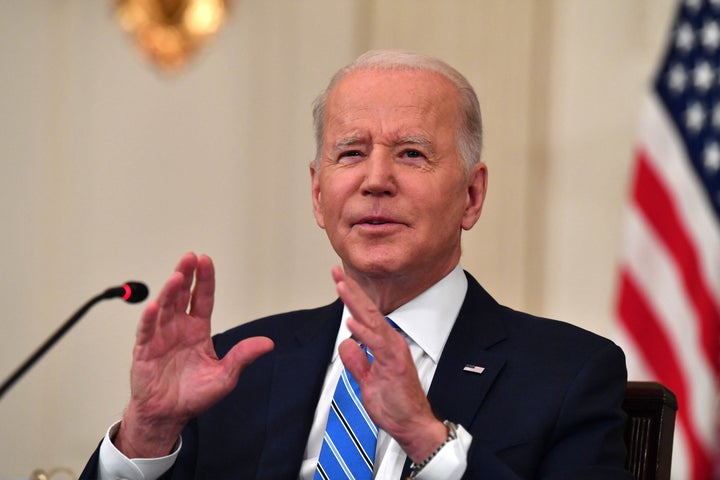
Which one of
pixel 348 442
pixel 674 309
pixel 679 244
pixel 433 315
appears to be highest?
pixel 433 315

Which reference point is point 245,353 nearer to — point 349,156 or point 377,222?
point 377,222

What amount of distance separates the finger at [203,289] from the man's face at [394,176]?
42 cm

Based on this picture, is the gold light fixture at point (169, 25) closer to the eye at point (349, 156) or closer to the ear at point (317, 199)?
the ear at point (317, 199)

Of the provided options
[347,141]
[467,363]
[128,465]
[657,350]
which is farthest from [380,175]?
[657,350]

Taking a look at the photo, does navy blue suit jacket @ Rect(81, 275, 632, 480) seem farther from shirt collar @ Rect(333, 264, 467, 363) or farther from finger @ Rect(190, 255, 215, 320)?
finger @ Rect(190, 255, 215, 320)

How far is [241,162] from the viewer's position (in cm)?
604

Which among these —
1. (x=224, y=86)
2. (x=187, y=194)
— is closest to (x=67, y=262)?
(x=187, y=194)

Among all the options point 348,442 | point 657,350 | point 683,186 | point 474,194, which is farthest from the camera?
point 683,186

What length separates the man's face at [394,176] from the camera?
2855mm

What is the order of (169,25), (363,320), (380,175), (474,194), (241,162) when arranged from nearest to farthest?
(363,320) → (380,175) → (474,194) → (169,25) → (241,162)

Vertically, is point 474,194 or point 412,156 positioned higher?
point 412,156

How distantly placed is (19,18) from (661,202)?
10.9 ft

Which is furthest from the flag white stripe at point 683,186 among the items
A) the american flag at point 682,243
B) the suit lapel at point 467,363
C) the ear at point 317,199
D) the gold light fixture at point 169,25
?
the ear at point 317,199

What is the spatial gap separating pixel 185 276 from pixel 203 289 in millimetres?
75
